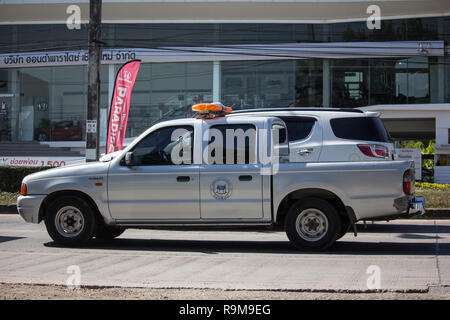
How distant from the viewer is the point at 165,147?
30.0 ft

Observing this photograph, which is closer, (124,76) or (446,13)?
(124,76)

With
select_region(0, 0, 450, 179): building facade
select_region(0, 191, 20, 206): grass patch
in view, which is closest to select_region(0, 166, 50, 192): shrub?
select_region(0, 191, 20, 206): grass patch

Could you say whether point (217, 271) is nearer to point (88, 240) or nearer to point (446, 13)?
point (88, 240)

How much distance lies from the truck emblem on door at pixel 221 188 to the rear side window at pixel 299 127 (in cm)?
170

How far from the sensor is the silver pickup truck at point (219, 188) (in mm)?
8469

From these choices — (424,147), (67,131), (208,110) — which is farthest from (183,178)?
(424,147)

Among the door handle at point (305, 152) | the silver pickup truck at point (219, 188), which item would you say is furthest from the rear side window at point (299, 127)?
the silver pickup truck at point (219, 188)

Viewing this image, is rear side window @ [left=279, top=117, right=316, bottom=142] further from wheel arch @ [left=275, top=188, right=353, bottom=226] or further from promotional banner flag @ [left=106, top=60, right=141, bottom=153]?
promotional banner flag @ [left=106, top=60, right=141, bottom=153]

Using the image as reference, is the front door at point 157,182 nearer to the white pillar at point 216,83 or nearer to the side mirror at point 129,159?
the side mirror at point 129,159

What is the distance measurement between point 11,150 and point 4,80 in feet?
14.8

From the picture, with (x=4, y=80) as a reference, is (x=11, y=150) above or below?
below

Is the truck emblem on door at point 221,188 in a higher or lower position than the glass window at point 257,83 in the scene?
lower
